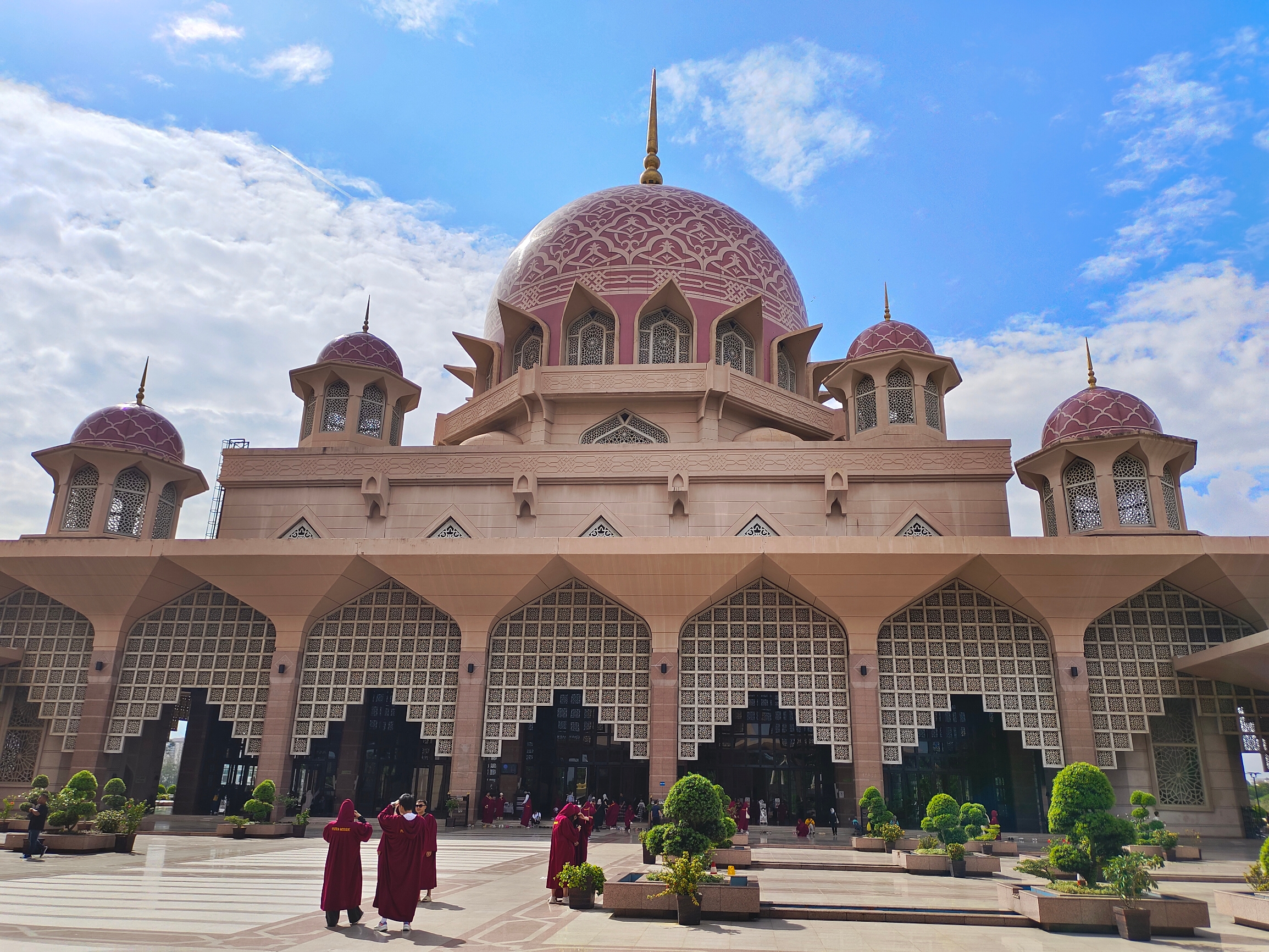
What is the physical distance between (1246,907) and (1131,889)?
1246mm

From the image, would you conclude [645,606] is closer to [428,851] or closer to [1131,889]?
[428,851]

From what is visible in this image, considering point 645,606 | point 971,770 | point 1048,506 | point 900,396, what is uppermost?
point 900,396

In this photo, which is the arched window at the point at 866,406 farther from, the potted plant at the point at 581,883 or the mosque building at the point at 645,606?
the potted plant at the point at 581,883

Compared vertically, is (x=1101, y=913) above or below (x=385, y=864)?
below

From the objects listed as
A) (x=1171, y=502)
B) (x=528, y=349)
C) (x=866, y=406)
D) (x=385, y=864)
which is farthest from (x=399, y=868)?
(x=528, y=349)

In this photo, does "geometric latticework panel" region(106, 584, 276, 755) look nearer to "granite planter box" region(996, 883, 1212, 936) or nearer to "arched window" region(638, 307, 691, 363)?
"arched window" region(638, 307, 691, 363)

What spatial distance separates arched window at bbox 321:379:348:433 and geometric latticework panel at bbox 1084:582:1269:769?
56.7ft

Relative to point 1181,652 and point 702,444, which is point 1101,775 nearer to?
point 1181,652

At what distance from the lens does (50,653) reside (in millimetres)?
19094

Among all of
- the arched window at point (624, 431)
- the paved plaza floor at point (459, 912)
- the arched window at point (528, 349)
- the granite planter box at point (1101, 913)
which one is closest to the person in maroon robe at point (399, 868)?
the paved plaza floor at point (459, 912)

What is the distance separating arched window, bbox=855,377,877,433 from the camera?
2145cm

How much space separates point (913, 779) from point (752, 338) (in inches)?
462

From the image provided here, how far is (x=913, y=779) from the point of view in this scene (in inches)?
755

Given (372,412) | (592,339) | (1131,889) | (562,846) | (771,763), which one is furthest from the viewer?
(592,339)
